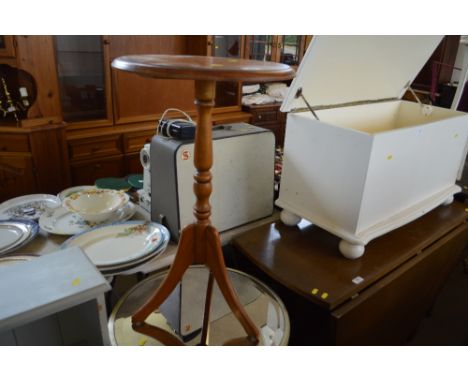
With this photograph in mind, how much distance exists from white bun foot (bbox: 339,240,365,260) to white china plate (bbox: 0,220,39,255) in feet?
2.67

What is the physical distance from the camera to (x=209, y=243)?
2.40 ft

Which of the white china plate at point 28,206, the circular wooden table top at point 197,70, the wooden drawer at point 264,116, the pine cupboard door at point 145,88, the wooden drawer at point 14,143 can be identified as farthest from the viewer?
the wooden drawer at point 264,116

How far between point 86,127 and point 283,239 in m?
1.66

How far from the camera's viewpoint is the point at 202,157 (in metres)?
0.67

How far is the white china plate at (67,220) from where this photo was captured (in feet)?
3.37

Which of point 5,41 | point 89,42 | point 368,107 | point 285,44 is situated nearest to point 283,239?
point 368,107

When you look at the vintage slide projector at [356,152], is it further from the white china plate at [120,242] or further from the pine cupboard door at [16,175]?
the pine cupboard door at [16,175]

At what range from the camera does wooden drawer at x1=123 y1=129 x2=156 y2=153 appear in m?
2.44

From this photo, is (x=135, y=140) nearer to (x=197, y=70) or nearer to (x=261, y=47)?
(x=261, y=47)

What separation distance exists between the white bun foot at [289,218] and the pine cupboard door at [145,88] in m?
1.59

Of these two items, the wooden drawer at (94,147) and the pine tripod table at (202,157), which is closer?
the pine tripod table at (202,157)

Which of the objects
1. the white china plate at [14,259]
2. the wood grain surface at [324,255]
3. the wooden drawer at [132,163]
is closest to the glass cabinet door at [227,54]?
the wooden drawer at [132,163]

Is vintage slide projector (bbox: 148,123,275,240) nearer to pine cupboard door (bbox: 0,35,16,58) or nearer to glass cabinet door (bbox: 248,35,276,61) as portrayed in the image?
pine cupboard door (bbox: 0,35,16,58)

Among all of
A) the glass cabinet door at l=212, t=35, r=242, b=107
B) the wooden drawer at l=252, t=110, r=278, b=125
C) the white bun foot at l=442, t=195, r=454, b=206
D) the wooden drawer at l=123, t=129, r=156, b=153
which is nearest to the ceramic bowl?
the white bun foot at l=442, t=195, r=454, b=206
